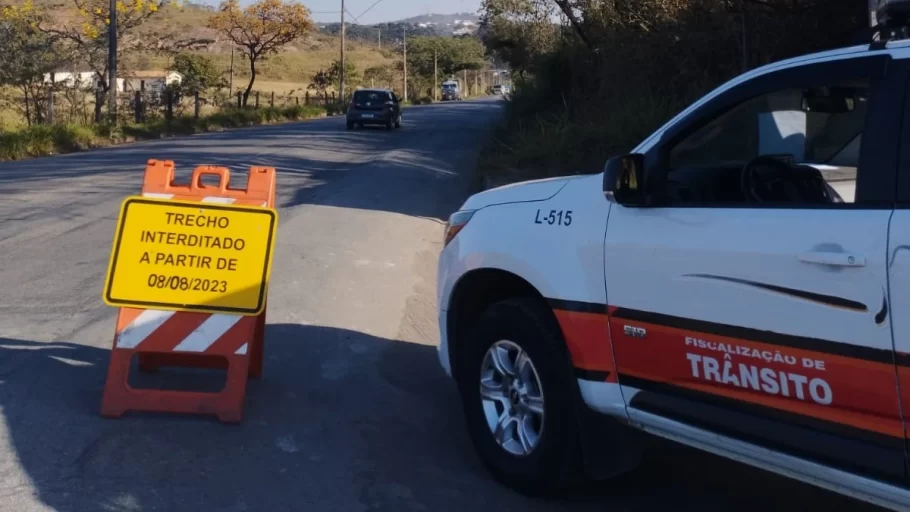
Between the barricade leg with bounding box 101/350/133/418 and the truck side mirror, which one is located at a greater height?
the truck side mirror

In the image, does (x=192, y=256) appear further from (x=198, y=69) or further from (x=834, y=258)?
(x=198, y=69)

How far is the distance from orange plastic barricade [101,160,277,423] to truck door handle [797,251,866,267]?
3260 millimetres

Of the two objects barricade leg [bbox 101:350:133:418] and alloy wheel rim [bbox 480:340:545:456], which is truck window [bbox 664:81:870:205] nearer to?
alloy wheel rim [bbox 480:340:545:456]

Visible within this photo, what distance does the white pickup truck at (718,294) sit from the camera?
3.43m

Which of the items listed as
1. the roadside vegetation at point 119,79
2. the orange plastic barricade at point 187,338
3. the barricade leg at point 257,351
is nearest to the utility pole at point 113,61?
the roadside vegetation at point 119,79

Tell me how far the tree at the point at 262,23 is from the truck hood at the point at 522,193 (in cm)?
4994

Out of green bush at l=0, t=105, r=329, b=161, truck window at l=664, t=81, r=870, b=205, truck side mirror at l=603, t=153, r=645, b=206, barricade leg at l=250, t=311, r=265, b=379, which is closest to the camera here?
truck window at l=664, t=81, r=870, b=205

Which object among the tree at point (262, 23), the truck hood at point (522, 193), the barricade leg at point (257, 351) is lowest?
the barricade leg at point (257, 351)

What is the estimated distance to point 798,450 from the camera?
Answer: 12.0 ft

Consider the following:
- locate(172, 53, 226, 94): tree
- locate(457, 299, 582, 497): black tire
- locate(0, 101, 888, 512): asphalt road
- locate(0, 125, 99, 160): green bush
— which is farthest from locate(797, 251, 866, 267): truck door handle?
locate(172, 53, 226, 94): tree

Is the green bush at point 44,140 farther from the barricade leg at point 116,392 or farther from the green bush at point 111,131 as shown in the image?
the barricade leg at point 116,392

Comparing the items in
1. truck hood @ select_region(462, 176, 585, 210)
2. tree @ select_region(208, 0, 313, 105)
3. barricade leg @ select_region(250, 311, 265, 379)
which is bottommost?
barricade leg @ select_region(250, 311, 265, 379)

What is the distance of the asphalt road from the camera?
4.82 m

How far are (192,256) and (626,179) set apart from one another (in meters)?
2.71
